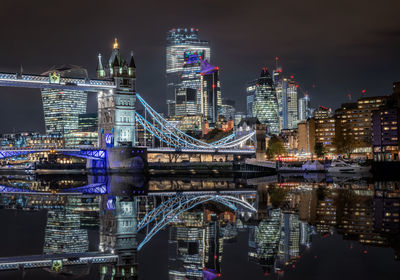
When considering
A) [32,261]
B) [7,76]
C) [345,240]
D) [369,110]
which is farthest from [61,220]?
[369,110]

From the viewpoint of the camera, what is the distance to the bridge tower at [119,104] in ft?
227

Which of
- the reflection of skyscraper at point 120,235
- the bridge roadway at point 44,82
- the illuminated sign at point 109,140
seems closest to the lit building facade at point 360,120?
the illuminated sign at point 109,140

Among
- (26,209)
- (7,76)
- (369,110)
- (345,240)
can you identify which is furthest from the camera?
(369,110)

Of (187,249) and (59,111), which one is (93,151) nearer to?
(187,249)

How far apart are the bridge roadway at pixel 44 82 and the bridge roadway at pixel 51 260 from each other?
48.6 m

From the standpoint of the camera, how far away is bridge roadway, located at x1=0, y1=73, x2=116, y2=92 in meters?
58.9

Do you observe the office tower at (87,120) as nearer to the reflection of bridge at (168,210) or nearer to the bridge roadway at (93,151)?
the bridge roadway at (93,151)

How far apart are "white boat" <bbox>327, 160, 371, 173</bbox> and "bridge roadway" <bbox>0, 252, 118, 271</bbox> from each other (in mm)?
61534

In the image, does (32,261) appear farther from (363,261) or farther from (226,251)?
(363,261)

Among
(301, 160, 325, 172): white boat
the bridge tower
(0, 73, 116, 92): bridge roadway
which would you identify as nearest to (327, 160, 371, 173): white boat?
(301, 160, 325, 172): white boat

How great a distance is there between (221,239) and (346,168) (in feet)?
194

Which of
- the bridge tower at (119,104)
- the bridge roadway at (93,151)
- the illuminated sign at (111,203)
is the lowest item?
the illuminated sign at (111,203)

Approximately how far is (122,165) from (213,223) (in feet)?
156

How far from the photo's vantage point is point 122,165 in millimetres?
66750
